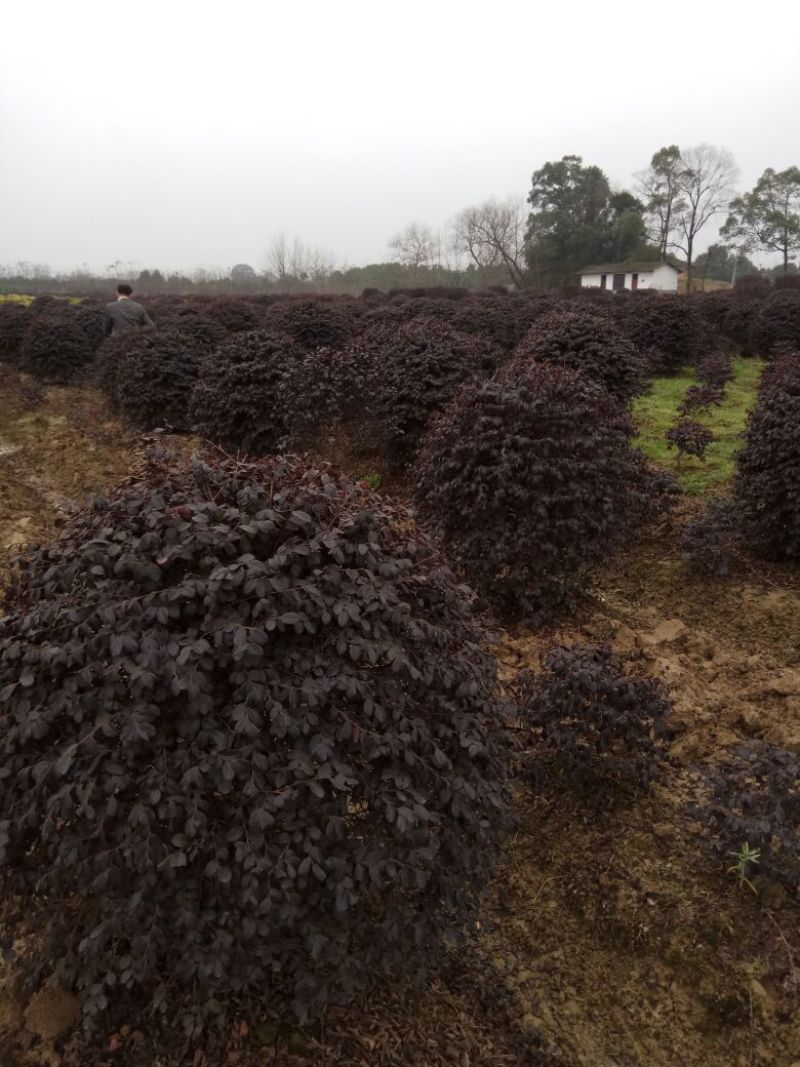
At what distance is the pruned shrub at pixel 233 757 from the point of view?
1698mm

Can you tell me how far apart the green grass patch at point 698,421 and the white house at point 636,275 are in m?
32.9

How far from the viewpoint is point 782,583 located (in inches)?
189

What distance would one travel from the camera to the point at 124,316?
37.9ft

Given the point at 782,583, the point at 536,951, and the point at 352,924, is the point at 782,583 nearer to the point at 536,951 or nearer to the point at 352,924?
the point at 536,951

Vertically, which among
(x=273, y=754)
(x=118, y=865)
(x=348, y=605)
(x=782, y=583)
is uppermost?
(x=348, y=605)

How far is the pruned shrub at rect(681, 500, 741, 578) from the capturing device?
192 inches

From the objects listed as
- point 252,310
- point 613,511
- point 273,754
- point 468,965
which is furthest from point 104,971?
point 252,310

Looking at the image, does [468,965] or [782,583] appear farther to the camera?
[782,583]

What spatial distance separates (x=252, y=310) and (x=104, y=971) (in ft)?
47.6

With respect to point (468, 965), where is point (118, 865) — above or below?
above

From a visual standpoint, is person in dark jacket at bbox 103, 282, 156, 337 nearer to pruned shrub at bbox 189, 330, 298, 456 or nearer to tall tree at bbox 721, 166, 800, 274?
pruned shrub at bbox 189, 330, 298, 456

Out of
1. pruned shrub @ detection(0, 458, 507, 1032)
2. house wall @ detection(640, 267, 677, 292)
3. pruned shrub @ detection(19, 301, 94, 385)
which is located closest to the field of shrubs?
pruned shrub @ detection(0, 458, 507, 1032)

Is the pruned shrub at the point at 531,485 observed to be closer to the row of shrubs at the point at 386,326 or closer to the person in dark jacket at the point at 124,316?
the row of shrubs at the point at 386,326

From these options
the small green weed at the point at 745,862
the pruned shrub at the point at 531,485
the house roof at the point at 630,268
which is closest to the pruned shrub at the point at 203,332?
the pruned shrub at the point at 531,485
